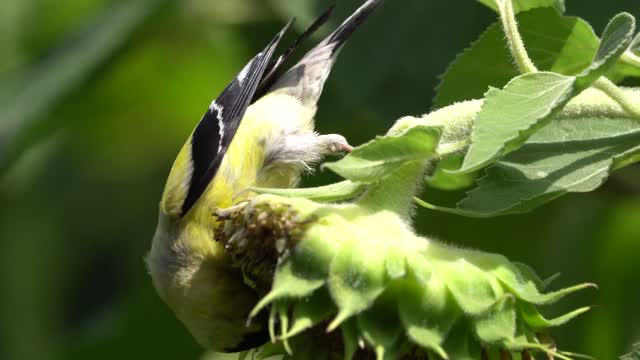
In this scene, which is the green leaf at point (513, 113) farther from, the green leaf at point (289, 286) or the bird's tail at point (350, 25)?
the bird's tail at point (350, 25)

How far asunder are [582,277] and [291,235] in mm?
1713

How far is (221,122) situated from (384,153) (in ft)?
5.39

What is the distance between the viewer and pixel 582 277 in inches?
137

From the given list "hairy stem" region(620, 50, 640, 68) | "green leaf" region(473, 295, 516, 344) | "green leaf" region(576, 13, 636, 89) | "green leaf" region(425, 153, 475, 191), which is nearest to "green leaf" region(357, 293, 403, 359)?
"green leaf" region(473, 295, 516, 344)

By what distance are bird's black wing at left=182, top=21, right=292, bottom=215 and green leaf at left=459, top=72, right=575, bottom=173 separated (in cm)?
139

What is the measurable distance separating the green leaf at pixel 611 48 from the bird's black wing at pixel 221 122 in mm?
1465

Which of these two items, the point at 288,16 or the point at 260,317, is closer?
the point at 260,317

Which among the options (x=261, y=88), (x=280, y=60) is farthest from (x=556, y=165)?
(x=261, y=88)

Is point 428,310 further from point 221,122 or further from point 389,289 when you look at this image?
point 221,122

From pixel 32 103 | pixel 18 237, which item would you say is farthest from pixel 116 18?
pixel 18 237

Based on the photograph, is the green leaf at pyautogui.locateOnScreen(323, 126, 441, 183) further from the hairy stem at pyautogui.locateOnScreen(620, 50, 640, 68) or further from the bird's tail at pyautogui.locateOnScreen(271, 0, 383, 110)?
the bird's tail at pyautogui.locateOnScreen(271, 0, 383, 110)

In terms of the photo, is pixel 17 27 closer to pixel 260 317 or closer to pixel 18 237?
pixel 18 237

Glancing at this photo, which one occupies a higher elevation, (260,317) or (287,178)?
(260,317)

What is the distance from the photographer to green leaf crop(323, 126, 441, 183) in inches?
76.6
